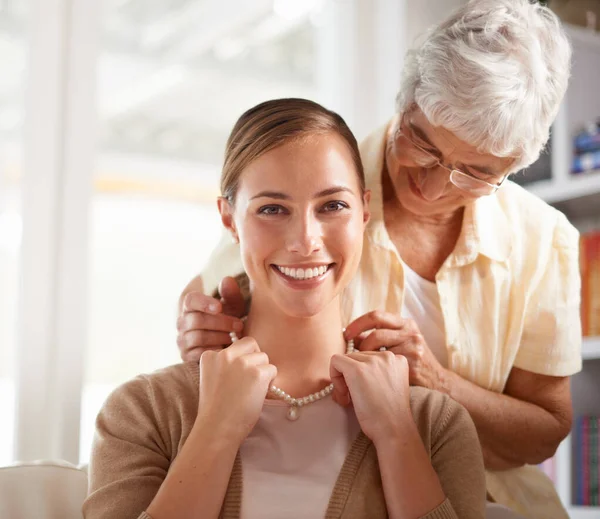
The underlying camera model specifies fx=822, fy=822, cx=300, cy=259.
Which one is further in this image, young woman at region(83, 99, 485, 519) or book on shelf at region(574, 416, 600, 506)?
book on shelf at region(574, 416, 600, 506)

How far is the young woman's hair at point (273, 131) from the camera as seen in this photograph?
1.44 meters

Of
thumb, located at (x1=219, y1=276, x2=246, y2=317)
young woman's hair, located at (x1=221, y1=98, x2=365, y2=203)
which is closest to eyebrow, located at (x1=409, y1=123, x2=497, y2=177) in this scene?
young woman's hair, located at (x1=221, y1=98, x2=365, y2=203)

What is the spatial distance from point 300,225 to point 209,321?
29 cm

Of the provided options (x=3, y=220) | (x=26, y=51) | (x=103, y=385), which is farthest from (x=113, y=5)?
(x=103, y=385)

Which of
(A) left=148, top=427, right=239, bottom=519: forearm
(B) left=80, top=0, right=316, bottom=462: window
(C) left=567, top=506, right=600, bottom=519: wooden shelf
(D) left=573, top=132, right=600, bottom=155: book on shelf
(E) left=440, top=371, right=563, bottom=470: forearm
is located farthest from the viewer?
(B) left=80, top=0, right=316, bottom=462: window

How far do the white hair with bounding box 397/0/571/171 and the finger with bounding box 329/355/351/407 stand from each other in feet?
1.59

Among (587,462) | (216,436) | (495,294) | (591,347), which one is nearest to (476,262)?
(495,294)

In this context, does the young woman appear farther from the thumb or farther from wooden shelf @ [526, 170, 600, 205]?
wooden shelf @ [526, 170, 600, 205]

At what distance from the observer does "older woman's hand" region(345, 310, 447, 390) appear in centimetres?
153

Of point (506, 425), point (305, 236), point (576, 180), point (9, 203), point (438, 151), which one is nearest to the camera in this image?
point (305, 236)

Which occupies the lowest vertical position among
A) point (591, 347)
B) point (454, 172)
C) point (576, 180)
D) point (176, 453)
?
point (591, 347)

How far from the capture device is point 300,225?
1377mm

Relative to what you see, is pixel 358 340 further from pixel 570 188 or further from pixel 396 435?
pixel 570 188

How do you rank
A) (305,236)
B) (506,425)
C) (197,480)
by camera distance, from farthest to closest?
1. (506,425)
2. (305,236)
3. (197,480)
